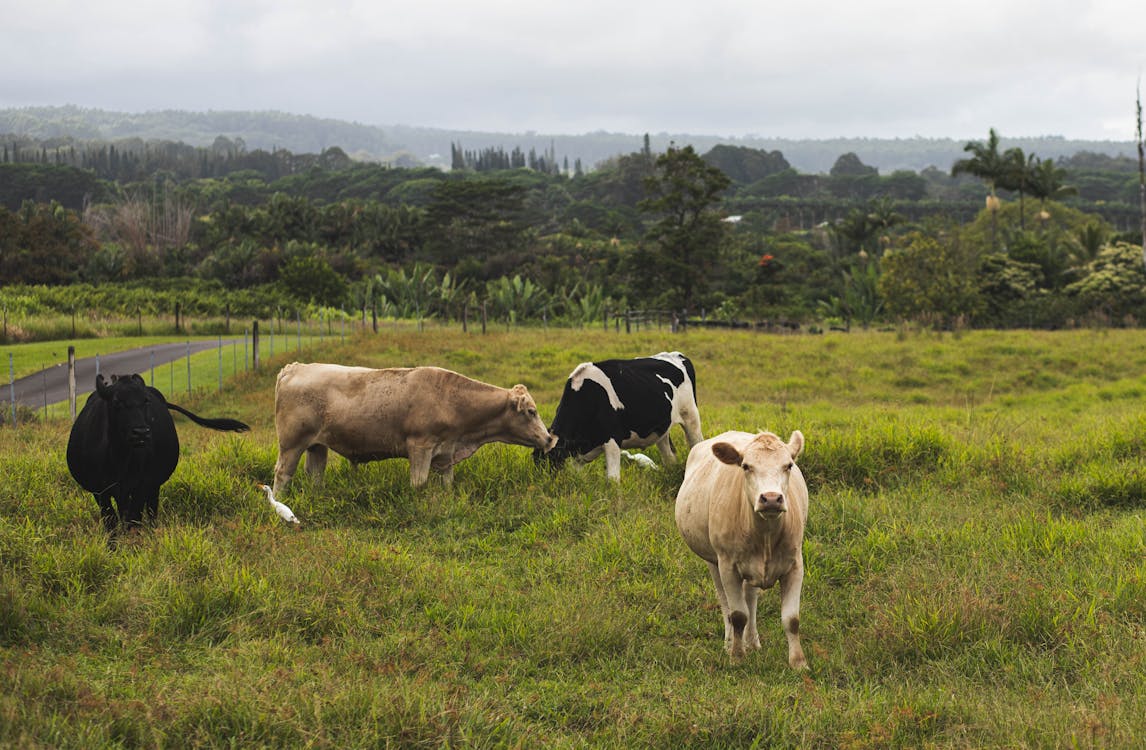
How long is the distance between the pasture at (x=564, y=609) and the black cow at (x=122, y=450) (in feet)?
0.96

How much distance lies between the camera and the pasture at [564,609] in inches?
196

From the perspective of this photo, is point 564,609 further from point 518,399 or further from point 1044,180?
point 1044,180

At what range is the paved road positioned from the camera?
2009 cm

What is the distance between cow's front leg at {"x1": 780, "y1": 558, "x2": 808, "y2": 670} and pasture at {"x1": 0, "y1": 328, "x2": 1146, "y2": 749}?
0.09m

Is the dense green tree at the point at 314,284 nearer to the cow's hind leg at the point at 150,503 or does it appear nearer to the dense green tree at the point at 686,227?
the dense green tree at the point at 686,227

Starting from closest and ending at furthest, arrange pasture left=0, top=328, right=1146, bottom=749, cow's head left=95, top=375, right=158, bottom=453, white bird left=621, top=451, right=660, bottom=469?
pasture left=0, top=328, right=1146, bottom=749, cow's head left=95, top=375, right=158, bottom=453, white bird left=621, top=451, right=660, bottom=469

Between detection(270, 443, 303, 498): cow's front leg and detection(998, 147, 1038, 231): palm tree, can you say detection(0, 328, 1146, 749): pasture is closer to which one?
detection(270, 443, 303, 498): cow's front leg

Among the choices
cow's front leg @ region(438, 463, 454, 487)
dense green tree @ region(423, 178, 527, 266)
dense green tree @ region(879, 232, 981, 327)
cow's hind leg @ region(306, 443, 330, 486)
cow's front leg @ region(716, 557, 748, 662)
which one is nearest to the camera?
cow's front leg @ region(716, 557, 748, 662)

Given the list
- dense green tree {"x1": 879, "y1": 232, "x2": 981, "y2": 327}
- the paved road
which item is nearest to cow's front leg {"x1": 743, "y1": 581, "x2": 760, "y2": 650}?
the paved road

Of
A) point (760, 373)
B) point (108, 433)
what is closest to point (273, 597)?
point (108, 433)

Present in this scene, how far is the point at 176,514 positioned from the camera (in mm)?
8984

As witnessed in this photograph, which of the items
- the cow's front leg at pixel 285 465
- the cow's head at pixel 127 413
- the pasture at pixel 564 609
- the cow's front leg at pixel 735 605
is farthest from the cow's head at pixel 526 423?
the cow's front leg at pixel 735 605

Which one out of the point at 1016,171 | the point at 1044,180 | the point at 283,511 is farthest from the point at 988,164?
the point at 283,511

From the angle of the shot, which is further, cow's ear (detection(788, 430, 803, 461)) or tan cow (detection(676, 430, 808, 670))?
cow's ear (detection(788, 430, 803, 461))
